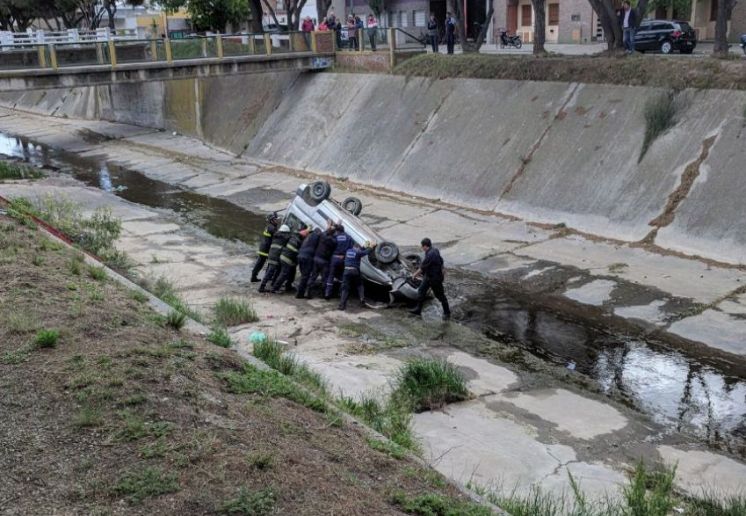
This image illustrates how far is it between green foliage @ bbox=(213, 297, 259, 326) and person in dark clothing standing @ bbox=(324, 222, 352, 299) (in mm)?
1876

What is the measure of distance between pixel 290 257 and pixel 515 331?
15.0ft

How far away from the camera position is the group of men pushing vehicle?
564 inches

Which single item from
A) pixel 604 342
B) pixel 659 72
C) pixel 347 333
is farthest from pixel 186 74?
pixel 604 342

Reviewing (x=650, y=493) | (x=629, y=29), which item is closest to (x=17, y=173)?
(x=629, y=29)

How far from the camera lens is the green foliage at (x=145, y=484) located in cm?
582

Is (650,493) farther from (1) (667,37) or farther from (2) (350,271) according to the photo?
(1) (667,37)

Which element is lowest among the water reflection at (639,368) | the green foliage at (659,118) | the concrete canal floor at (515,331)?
the water reflection at (639,368)

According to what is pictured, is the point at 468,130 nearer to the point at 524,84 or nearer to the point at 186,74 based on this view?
the point at 524,84

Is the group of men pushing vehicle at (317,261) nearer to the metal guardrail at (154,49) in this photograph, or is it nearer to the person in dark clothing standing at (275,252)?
the person in dark clothing standing at (275,252)

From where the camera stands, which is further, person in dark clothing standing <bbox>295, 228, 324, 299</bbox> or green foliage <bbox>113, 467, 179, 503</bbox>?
person in dark clothing standing <bbox>295, 228, 324, 299</bbox>

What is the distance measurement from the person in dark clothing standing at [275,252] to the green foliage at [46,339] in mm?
6893

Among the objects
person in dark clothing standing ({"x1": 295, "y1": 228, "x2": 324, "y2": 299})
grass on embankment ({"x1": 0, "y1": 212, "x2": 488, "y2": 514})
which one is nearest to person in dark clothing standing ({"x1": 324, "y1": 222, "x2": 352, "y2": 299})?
person in dark clothing standing ({"x1": 295, "y1": 228, "x2": 324, "y2": 299})

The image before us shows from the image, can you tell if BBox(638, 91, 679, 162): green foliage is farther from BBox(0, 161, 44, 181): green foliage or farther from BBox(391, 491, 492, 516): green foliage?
BBox(0, 161, 44, 181): green foliage

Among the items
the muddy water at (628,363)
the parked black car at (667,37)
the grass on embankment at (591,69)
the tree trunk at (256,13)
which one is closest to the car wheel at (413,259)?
the muddy water at (628,363)
